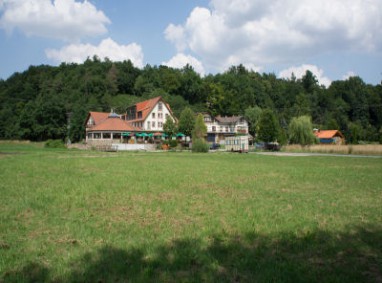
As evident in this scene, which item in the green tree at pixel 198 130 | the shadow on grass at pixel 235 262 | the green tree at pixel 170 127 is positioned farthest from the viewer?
the green tree at pixel 170 127

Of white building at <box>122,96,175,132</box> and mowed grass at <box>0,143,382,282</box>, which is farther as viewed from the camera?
white building at <box>122,96,175,132</box>

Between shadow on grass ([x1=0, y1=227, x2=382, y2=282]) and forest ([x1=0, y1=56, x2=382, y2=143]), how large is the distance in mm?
80794

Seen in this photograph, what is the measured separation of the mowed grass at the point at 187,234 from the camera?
4.58 meters

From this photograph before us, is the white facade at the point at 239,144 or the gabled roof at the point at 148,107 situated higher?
the gabled roof at the point at 148,107

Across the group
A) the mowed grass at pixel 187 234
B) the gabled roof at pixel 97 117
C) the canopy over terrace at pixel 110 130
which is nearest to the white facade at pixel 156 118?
the canopy over terrace at pixel 110 130

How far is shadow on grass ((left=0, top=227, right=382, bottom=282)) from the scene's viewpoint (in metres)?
4.39

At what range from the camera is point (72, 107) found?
85.1 m

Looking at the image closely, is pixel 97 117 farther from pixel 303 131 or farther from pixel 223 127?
pixel 303 131

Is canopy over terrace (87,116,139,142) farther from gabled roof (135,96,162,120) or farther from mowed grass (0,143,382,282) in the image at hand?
mowed grass (0,143,382,282)

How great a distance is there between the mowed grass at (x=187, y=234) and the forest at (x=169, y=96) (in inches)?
3015

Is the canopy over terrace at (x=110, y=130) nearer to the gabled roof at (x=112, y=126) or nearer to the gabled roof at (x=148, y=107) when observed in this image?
the gabled roof at (x=112, y=126)

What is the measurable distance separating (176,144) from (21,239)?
50.6m

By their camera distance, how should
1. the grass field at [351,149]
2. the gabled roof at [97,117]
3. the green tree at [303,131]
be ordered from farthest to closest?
the gabled roof at [97,117] → the green tree at [303,131] → the grass field at [351,149]

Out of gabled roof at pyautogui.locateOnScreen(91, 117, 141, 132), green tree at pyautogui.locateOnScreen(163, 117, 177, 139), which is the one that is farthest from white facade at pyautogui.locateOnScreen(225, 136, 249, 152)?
gabled roof at pyautogui.locateOnScreen(91, 117, 141, 132)
